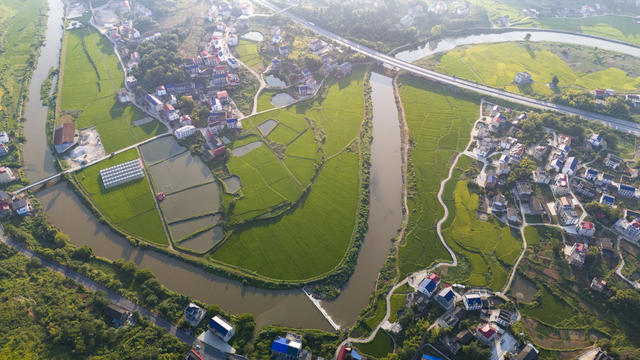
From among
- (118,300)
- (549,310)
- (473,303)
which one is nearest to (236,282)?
(118,300)

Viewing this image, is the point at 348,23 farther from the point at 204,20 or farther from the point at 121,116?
the point at 121,116

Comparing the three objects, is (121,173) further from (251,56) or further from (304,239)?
(251,56)

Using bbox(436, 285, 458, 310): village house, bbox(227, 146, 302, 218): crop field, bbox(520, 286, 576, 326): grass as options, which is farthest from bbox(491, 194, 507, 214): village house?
bbox(227, 146, 302, 218): crop field

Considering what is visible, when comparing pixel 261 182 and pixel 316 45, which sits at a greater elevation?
pixel 316 45

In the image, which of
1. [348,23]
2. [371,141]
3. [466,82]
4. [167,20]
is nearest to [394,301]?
[371,141]

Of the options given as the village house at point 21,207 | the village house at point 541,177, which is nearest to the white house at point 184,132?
the village house at point 21,207

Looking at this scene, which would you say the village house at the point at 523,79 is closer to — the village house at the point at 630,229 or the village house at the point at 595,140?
the village house at the point at 595,140
